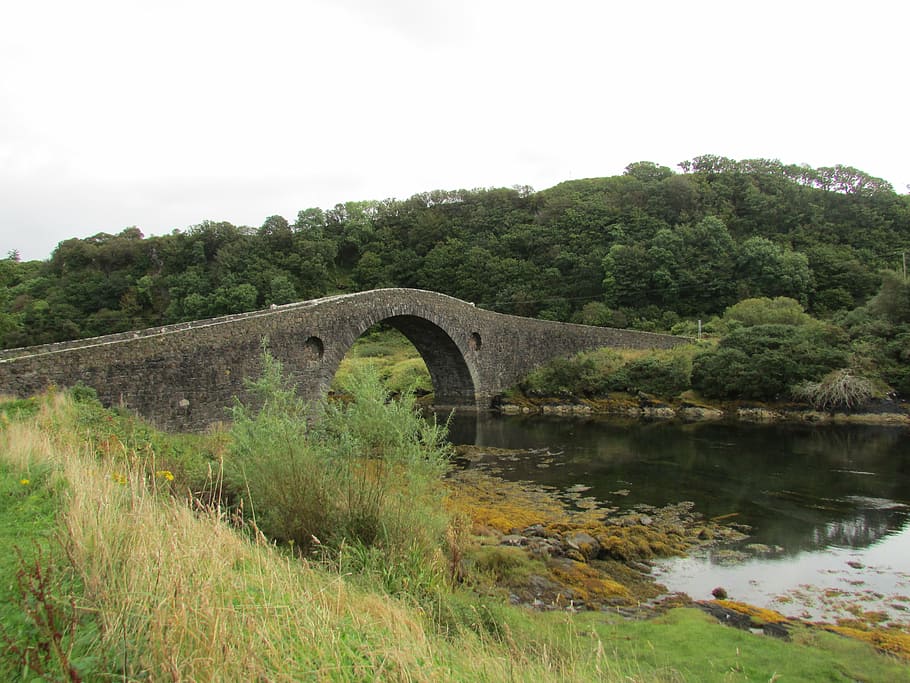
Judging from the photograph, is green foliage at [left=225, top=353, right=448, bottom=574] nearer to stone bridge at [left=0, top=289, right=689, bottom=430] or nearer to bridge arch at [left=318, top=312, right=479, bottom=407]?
stone bridge at [left=0, top=289, right=689, bottom=430]

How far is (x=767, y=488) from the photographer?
1248 cm

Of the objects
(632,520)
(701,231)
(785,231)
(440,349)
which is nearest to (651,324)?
(701,231)

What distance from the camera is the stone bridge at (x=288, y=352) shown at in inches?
481

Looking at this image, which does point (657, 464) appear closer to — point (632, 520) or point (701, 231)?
point (632, 520)

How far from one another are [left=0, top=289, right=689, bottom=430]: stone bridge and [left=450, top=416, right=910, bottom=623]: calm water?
4.98 meters

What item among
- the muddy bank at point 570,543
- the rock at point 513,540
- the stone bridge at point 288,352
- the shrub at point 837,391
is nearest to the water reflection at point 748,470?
the muddy bank at point 570,543

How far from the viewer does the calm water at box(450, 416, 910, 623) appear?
7.55 metres

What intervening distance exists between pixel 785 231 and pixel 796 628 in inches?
1852

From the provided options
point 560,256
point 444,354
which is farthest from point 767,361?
point 560,256

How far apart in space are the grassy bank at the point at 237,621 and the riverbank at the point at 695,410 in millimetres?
19268

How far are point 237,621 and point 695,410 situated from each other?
2468 centimetres

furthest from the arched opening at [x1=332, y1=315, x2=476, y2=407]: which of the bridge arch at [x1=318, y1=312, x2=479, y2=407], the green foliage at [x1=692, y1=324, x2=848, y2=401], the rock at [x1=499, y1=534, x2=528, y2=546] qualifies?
the rock at [x1=499, y1=534, x2=528, y2=546]

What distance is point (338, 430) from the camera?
757 centimetres

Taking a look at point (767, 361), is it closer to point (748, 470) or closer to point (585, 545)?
point (748, 470)
